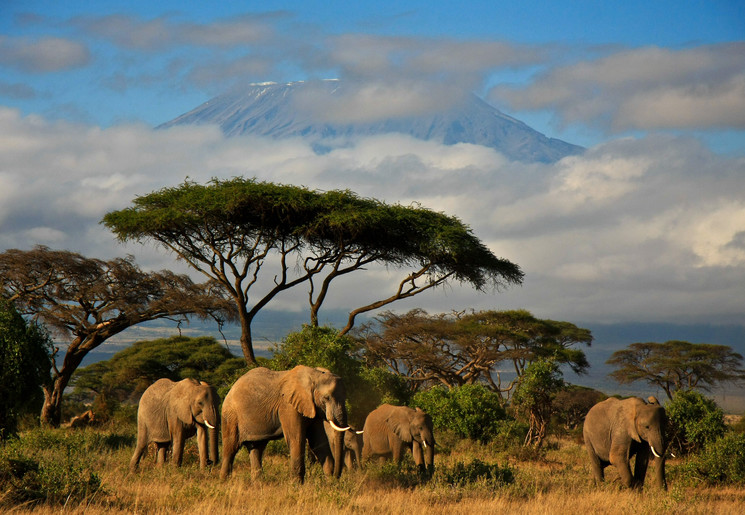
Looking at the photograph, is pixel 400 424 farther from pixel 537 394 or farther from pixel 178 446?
pixel 537 394

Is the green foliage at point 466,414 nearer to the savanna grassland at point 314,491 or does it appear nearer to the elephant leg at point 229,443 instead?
the savanna grassland at point 314,491

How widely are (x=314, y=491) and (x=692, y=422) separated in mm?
11221

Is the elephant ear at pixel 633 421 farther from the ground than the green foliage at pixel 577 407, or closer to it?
farther from the ground

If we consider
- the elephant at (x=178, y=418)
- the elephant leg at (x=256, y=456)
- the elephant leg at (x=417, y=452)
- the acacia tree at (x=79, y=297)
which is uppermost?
the acacia tree at (x=79, y=297)

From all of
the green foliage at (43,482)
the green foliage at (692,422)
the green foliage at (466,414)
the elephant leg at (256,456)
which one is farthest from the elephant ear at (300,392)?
the green foliage at (466,414)

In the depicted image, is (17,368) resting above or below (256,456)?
above

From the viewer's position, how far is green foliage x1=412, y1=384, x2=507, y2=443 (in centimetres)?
2369

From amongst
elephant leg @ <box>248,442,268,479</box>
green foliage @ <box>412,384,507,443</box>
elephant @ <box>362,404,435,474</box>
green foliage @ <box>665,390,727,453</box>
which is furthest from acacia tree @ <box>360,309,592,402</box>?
elephant leg @ <box>248,442,268,479</box>

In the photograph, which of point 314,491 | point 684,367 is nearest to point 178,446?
point 314,491

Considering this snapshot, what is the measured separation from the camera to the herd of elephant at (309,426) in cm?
1341

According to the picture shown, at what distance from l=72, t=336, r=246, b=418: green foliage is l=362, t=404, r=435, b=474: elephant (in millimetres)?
21081

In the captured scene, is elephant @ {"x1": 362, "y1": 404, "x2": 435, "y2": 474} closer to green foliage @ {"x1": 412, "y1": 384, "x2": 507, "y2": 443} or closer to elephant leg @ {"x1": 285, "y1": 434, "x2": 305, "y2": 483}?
elephant leg @ {"x1": 285, "y1": 434, "x2": 305, "y2": 483}

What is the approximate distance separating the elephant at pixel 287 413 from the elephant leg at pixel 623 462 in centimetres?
512

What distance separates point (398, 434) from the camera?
1725cm
